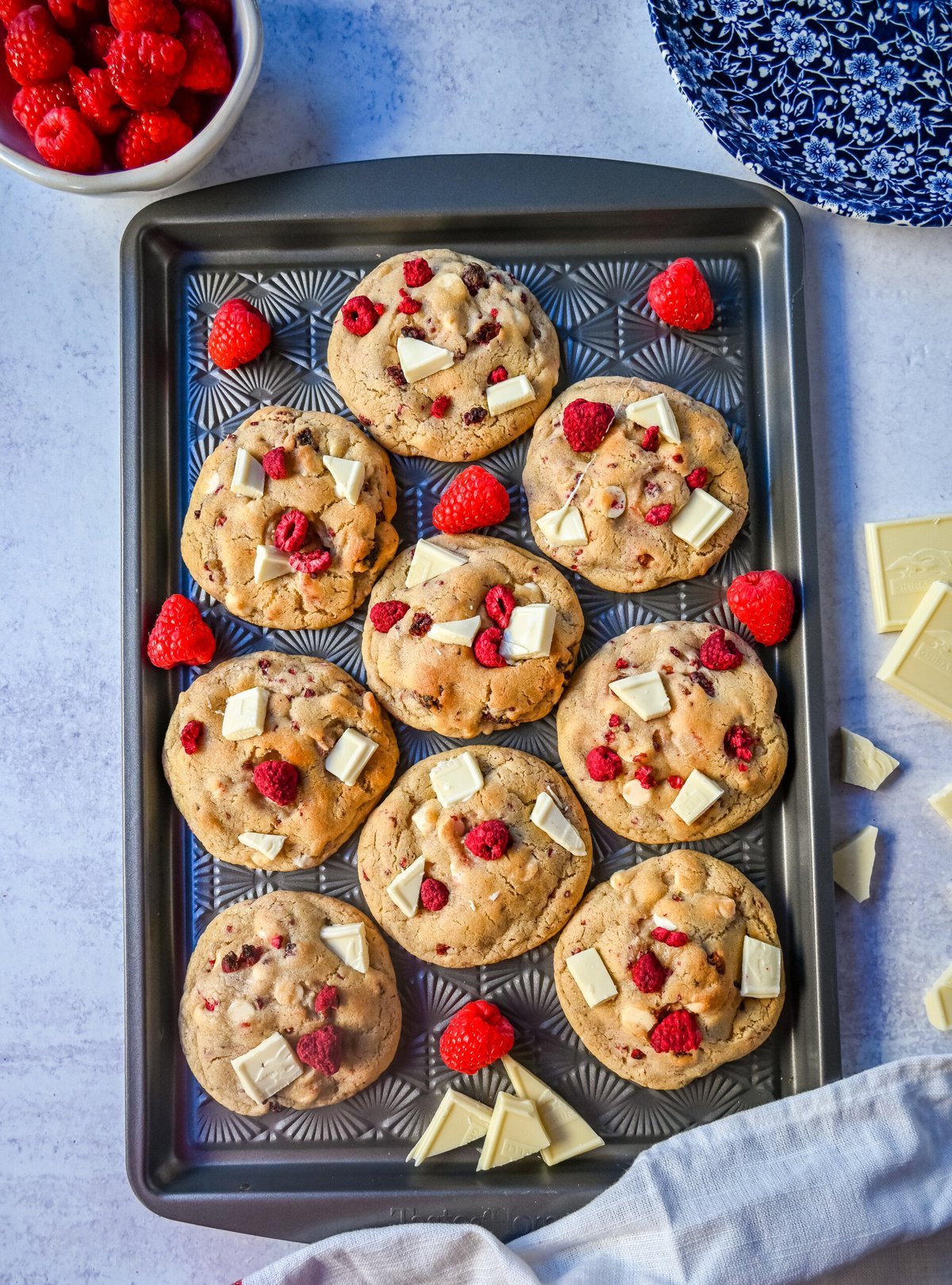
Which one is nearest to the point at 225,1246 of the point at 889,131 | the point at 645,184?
the point at 645,184

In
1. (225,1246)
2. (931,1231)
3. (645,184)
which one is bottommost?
(225,1246)

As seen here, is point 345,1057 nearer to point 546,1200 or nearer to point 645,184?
point 546,1200

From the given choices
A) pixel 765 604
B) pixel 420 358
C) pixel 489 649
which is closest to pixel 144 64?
pixel 420 358

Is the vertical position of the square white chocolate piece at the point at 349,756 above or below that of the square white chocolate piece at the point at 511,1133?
above

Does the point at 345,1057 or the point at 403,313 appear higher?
the point at 403,313

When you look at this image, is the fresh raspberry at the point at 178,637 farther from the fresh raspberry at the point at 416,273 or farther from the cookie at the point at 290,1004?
the fresh raspberry at the point at 416,273

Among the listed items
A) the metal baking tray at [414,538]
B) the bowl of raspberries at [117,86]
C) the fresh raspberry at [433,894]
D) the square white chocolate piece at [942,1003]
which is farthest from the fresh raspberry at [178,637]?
the square white chocolate piece at [942,1003]

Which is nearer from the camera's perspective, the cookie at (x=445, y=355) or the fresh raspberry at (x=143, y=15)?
the fresh raspberry at (x=143, y=15)
